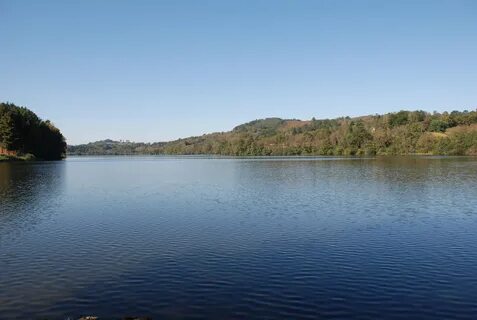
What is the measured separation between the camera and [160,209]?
41719 millimetres

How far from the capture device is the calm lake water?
15969 mm

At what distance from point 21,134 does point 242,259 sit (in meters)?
154

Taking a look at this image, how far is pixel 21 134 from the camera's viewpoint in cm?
15250

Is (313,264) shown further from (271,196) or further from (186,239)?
(271,196)

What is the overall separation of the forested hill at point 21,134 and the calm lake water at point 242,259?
112 metres

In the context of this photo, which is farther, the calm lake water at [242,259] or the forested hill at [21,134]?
the forested hill at [21,134]

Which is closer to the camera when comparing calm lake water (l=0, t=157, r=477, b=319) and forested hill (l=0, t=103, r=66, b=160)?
calm lake water (l=0, t=157, r=477, b=319)

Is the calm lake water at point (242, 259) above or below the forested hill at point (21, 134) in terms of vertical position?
below

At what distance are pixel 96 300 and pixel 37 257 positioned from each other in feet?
29.5

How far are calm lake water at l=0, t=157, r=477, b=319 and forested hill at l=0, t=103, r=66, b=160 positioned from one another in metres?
112

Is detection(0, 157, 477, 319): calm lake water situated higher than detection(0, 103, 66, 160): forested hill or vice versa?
detection(0, 103, 66, 160): forested hill

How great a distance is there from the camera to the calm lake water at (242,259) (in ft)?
52.4

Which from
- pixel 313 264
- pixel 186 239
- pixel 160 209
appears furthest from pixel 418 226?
pixel 160 209

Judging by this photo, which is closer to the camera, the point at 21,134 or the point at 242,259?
the point at 242,259
